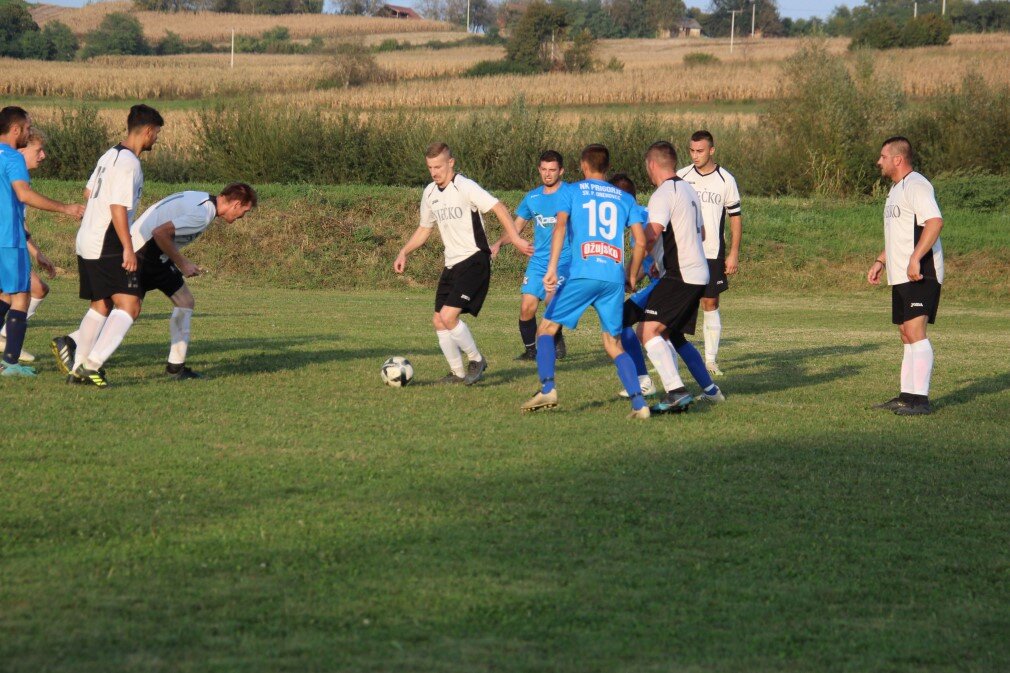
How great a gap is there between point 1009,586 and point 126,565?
4.03 meters

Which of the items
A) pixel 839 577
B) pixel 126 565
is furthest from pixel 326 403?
pixel 839 577

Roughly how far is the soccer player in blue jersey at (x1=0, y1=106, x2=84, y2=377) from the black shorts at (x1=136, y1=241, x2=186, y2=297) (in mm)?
660

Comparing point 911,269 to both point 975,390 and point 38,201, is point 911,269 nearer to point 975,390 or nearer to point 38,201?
point 975,390

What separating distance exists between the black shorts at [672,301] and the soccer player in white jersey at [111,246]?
428 centimetres

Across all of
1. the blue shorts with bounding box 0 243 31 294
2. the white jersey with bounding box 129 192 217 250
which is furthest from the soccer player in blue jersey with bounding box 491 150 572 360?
the blue shorts with bounding box 0 243 31 294

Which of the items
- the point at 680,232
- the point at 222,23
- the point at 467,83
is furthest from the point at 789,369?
the point at 222,23

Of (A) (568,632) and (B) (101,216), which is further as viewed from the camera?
(B) (101,216)

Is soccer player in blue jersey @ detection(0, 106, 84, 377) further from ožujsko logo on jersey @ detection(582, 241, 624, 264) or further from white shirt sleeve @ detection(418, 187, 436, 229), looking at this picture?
ožujsko logo on jersey @ detection(582, 241, 624, 264)

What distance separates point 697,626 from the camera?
4.63 metres

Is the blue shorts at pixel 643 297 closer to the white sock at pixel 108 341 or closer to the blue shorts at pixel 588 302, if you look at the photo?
the blue shorts at pixel 588 302

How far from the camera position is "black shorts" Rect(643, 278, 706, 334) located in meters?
9.52

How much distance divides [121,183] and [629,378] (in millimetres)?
4419

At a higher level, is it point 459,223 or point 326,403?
point 459,223

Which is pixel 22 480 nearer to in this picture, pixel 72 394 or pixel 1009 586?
pixel 72 394
